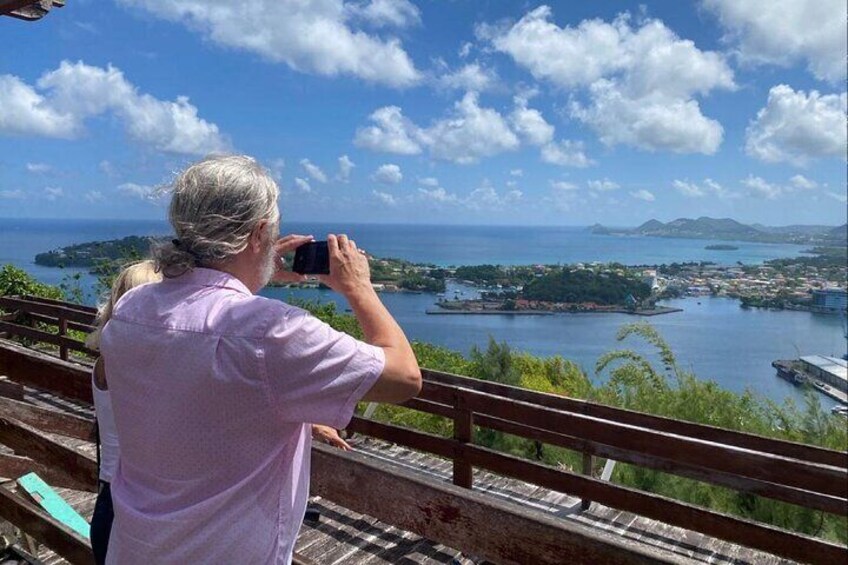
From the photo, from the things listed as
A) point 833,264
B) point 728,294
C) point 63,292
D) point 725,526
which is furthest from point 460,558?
point 728,294

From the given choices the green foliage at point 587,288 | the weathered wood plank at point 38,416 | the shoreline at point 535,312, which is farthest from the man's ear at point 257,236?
the green foliage at point 587,288

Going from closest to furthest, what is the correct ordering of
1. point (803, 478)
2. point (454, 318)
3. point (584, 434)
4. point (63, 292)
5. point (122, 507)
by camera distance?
point (122, 507) < point (803, 478) < point (584, 434) < point (63, 292) < point (454, 318)

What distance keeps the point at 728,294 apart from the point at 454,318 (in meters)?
11.3

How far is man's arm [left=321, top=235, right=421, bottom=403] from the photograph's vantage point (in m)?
1.18

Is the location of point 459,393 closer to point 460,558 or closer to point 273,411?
point 460,558

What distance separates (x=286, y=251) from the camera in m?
1.53

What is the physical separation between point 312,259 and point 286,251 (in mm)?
107

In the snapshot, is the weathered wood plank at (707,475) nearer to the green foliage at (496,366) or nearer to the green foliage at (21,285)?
the green foliage at (496,366)

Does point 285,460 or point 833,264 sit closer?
point 285,460

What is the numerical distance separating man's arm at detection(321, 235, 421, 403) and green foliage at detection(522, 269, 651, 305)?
2134 centimetres

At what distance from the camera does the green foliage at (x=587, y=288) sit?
22531 mm

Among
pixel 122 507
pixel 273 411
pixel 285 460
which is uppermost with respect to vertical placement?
pixel 273 411

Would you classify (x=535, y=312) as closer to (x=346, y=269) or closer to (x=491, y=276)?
(x=491, y=276)

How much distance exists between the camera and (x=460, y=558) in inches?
152
